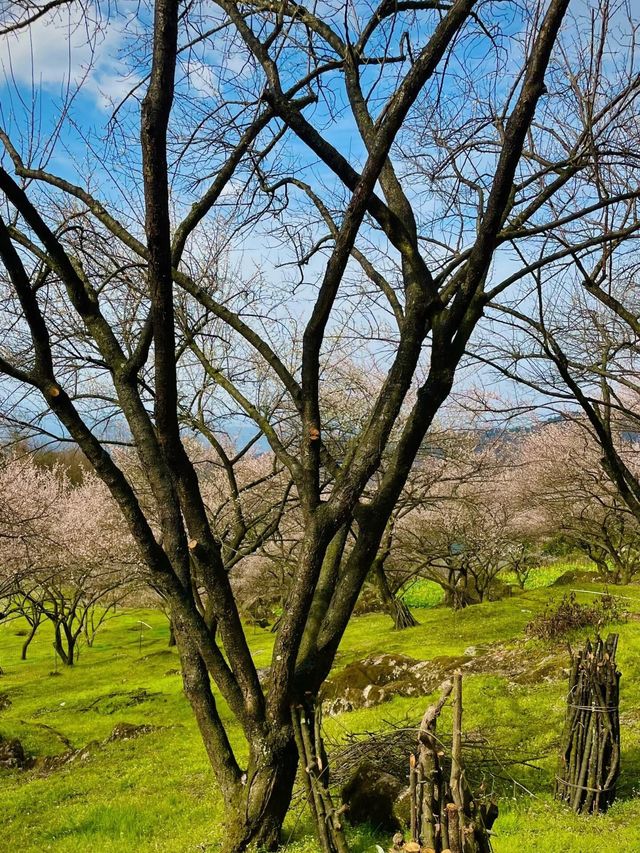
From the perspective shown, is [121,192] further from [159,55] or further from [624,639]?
[624,639]

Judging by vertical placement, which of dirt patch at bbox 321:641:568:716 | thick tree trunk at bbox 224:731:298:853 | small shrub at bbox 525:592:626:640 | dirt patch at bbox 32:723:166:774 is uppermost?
thick tree trunk at bbox 224:731:298:853

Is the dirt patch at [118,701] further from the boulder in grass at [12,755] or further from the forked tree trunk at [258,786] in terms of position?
the forked tree trunk at [258,786]

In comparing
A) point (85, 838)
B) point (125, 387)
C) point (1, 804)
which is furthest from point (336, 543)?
point (1, 804)

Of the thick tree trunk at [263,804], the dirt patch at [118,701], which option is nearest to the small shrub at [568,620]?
the dirt patch at [118,701]

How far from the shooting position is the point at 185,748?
1014 cm

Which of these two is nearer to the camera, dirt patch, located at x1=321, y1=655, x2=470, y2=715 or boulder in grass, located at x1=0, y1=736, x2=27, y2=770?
dirt patch, located at x1=321, y1=655, x2=470, y2=715

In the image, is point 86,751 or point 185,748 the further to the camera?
point 86,751

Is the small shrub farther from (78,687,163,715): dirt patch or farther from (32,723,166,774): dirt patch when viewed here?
(78,687,163,715): dirt patch

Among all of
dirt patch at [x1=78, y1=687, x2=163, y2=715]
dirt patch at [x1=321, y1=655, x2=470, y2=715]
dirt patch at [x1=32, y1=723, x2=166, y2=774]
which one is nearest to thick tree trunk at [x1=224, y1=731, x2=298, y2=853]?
dirt patch at [x1=321, y1=655, x2=470, y2=715]

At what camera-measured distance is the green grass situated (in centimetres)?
527

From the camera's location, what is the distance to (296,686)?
15.0 ft

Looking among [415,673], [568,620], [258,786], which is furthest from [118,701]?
[258,786]

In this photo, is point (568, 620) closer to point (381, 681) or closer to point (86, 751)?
point (381, 681)

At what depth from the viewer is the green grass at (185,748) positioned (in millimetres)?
5266
